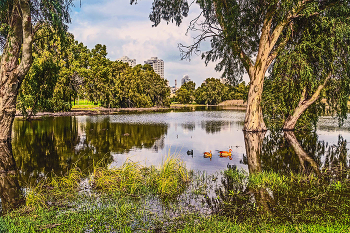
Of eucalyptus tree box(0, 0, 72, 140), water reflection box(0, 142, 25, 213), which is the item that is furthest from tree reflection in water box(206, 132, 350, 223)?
eucalyptus tree box(0, 0, 72, 140)

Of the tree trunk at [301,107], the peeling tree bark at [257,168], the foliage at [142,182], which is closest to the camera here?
the peeling tree bark at [257,168]

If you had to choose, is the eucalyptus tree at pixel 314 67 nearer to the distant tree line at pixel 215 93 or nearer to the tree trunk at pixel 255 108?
the tree trunk at pixel 255 108

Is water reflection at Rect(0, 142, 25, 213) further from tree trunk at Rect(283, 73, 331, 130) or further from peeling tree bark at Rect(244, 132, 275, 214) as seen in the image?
tree trunk at Rect(283, 73, 331, 130)

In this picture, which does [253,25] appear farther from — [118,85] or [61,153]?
[118,85]

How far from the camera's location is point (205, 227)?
506 cm

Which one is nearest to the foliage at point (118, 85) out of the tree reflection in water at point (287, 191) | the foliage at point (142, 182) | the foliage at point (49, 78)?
the foliage at point (49, 78)

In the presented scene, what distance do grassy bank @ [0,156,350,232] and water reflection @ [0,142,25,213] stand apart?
42 cm

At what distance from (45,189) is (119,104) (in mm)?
61271

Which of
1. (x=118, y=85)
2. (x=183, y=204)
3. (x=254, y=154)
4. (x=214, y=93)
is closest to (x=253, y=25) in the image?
(x=254, y=154)

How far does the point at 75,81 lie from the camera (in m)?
44.9

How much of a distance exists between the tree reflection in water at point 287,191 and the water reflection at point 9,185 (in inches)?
190

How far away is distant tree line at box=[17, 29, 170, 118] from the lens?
25906 mm

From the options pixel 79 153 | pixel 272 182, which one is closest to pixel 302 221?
pixel 272 182

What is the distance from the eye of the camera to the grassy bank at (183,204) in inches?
205
